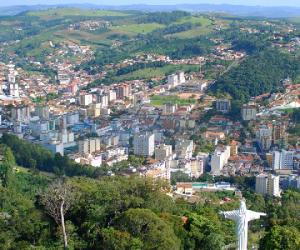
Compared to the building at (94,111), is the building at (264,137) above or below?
above

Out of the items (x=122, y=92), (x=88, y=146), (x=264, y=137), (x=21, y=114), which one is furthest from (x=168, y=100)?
(x=88, y=146)

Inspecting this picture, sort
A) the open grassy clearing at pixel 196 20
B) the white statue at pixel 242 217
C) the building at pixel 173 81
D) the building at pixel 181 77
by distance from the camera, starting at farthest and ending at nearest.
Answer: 1. the open grassy clearing at pixel 196 20
2. the building at pixel 181 77
3. the building at pixel 173 81
4. the white statue at pixel 242 217

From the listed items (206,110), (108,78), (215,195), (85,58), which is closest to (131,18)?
(85,58)

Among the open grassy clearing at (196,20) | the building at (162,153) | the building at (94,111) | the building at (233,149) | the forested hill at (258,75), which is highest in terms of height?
the open grassy clearing at (196,20)

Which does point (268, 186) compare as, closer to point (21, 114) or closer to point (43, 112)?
point (43, 112)

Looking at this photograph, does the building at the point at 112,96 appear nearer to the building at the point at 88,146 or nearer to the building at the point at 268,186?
the building at the point at 88,146

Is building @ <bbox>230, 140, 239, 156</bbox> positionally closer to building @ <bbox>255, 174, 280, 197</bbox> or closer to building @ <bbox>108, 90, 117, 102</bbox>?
building @ <bbox>255, 174, 280, 197</bbox>

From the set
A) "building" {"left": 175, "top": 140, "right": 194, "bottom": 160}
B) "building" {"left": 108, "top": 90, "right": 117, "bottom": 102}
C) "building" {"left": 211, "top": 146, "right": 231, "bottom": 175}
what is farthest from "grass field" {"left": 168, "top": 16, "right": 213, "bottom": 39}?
"building" {"left": 211, "top": 146, "right": 231, "bottom": 175}

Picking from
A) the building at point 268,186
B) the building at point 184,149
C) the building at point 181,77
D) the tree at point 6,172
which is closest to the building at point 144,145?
the building at point 184,149

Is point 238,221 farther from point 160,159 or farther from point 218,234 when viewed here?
point 160,159
